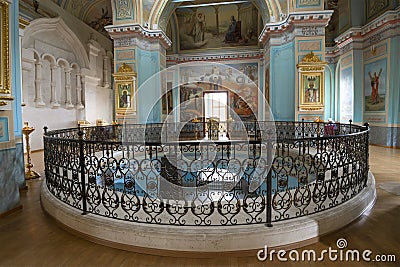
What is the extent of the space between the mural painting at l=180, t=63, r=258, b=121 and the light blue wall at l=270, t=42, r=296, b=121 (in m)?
5.20

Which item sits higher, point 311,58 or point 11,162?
point 311,58

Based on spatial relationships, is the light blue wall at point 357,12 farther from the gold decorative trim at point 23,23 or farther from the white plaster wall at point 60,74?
the gold decorative trim at point 23,23

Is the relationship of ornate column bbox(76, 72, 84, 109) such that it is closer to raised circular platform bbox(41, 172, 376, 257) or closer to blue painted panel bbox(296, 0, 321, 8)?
blue painted panel bbox(296, 0, 321, 8)

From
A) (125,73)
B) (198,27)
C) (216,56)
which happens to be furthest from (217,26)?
(125,73)

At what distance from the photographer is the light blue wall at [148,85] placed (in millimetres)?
11750

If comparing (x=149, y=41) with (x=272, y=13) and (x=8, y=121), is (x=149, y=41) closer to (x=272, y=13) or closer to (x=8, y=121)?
(x=272, y=13)

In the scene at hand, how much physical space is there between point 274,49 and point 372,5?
5.38m

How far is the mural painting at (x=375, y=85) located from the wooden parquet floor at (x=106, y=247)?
29.8ft

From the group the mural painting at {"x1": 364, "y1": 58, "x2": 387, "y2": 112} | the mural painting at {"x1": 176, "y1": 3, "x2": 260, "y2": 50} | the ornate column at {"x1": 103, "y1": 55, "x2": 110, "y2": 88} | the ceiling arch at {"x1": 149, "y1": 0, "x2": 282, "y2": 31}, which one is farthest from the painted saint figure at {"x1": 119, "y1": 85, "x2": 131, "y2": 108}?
the mural painting at {"x1": 364, "y1": 58, "x2": 387, "y2": 112}

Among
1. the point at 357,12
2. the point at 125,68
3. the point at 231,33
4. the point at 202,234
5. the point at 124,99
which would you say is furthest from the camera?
the point at 231,33

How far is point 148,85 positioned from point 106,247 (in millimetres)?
9582

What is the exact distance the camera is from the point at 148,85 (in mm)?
12109

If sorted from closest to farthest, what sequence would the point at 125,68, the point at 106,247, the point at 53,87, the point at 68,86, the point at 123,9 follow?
the point at 106,247 < the point at 123,9 < the point at 125,68 < the point at 53,87 < the point at 68,86

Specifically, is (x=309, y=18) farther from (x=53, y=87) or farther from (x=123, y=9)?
(x=53, y=87)
